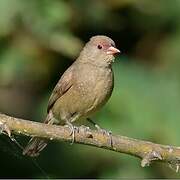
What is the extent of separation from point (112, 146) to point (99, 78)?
1560mm

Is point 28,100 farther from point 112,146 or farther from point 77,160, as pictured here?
point 112,146

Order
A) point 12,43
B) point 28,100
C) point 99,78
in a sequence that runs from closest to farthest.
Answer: point 99,78 < point 12,43 < point 28,100

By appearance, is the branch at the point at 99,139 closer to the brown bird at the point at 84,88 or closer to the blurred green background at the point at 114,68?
the brown bird at the point at 84,88

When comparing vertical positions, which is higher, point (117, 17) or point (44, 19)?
point (117, 17)

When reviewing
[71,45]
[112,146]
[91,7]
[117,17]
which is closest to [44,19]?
[71,45]

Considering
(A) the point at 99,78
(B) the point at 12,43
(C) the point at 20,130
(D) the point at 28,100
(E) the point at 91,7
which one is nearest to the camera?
(C) the point at 20,130

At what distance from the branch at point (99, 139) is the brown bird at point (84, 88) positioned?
1.20 metres

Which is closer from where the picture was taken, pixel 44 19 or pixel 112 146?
pixel 112 146

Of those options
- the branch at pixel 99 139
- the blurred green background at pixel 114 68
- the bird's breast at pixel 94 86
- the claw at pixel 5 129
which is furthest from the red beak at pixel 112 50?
the claw at pixel 5 129

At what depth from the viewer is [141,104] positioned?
19.6 ft

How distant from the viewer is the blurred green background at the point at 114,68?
18.6ft

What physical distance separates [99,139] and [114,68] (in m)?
2.27

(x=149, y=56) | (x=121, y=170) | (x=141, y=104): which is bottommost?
(x=121, y=170)

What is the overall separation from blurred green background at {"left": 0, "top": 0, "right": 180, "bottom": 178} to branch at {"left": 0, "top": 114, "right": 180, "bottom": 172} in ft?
5.38
